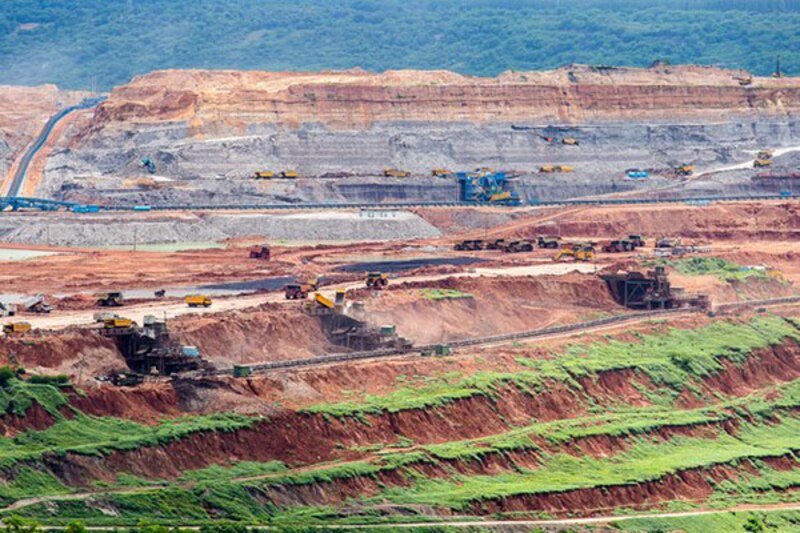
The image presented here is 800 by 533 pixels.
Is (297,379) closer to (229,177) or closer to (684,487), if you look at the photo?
(684,487)

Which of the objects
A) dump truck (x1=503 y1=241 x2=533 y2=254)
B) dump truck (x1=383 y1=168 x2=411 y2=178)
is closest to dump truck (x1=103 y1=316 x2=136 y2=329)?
dump truck (x1=503 y1=241 x2=533 y2=254)

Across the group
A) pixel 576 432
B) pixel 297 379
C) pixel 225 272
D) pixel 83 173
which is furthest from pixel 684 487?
pixel 83 173

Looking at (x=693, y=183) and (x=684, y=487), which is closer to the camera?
(x=684, y=487)

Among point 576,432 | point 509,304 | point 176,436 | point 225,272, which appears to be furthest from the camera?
point 225,272

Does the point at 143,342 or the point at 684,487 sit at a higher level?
the point at 143,342

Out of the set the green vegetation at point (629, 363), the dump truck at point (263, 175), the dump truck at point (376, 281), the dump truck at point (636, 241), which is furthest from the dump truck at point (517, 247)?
the dump truck at point (263, 175)

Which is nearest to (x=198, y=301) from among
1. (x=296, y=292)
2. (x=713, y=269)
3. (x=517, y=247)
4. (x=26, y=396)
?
(x=296, y=292)

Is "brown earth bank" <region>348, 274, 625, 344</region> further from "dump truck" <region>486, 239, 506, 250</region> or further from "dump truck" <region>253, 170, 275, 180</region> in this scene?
"dump truck" <region>253, 170, 275, 180</region>
